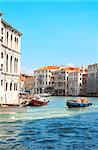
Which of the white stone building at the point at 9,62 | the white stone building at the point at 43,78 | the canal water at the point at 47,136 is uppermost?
the white stone building at the point at 43,78

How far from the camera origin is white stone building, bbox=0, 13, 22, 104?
29.5m

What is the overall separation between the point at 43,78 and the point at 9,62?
245 feet

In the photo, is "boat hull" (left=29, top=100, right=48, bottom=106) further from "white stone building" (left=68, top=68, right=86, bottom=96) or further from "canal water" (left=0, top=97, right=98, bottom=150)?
"white stone building" (left=68, top=68, right=86, bottom=96)

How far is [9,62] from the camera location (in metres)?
31.8

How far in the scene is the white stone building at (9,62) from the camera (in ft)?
96.9

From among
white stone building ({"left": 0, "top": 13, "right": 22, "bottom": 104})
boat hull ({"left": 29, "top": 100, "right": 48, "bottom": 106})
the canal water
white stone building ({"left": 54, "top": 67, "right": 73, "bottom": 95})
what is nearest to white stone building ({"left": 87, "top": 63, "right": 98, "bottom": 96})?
white stone building ({"left": 54, "top": 67, "right": 73, "bottom": 95})

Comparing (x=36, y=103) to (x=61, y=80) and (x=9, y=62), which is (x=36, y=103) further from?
(x=61, y=80)

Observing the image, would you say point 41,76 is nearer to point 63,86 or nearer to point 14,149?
point 63,86

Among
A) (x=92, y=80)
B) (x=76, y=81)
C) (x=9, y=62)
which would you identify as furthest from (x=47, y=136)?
(x=76, y=81)

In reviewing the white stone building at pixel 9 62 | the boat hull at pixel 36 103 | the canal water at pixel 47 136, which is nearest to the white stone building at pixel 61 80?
the boat hull at pixel 36 103

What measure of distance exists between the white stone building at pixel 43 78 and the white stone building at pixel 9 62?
70625 mm

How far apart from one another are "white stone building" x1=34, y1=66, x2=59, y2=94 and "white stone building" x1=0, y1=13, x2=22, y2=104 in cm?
7062

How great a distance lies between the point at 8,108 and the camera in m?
26.4

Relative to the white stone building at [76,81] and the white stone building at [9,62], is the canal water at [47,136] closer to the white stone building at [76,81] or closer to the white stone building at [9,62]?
the white stone building at [9,62]
